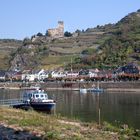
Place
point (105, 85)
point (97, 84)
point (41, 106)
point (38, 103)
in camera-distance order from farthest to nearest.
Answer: point (97, 84) < point (105, 85) < point (38, 103) < point (41, 106)

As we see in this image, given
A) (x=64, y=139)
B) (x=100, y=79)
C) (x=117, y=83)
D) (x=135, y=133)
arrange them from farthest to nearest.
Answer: (x=100, y=79), (x=117, y=83), (x=135, y=133), (x=64, y=139)

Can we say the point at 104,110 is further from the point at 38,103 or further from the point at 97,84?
the point at 97,84

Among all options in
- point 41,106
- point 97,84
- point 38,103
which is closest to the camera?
point 41,106

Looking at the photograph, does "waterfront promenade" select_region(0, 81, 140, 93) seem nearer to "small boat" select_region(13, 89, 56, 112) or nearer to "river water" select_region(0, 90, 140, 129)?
"river water" select_region(0, 90, 140, 129)

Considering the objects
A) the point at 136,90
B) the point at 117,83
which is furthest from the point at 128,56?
the point at 136,90

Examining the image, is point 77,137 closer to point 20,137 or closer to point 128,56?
point 20,137

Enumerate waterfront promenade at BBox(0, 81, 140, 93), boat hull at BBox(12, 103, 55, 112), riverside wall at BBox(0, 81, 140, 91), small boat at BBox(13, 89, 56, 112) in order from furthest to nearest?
1. riverside wall at BBox(0, 81, 140, 91)
2. waterfront promenade at BBox(0, 81, 140, 93)
3. small boat at BBox(13, 89, 56, 112)
4. boat hull at BBox(12, 103, 55, 112)

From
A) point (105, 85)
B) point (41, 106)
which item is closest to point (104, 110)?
point (41, 106)

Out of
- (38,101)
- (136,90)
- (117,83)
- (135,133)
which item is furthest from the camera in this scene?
(117,83)

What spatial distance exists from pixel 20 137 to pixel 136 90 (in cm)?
11228

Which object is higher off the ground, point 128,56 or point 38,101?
point 128,56

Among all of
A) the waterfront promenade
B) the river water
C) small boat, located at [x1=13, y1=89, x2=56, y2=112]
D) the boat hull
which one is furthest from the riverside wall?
the boat hull

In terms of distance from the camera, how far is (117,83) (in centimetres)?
14512

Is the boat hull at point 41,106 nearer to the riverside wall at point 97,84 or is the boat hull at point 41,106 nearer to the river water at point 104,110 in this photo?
the river water at point 104,110
